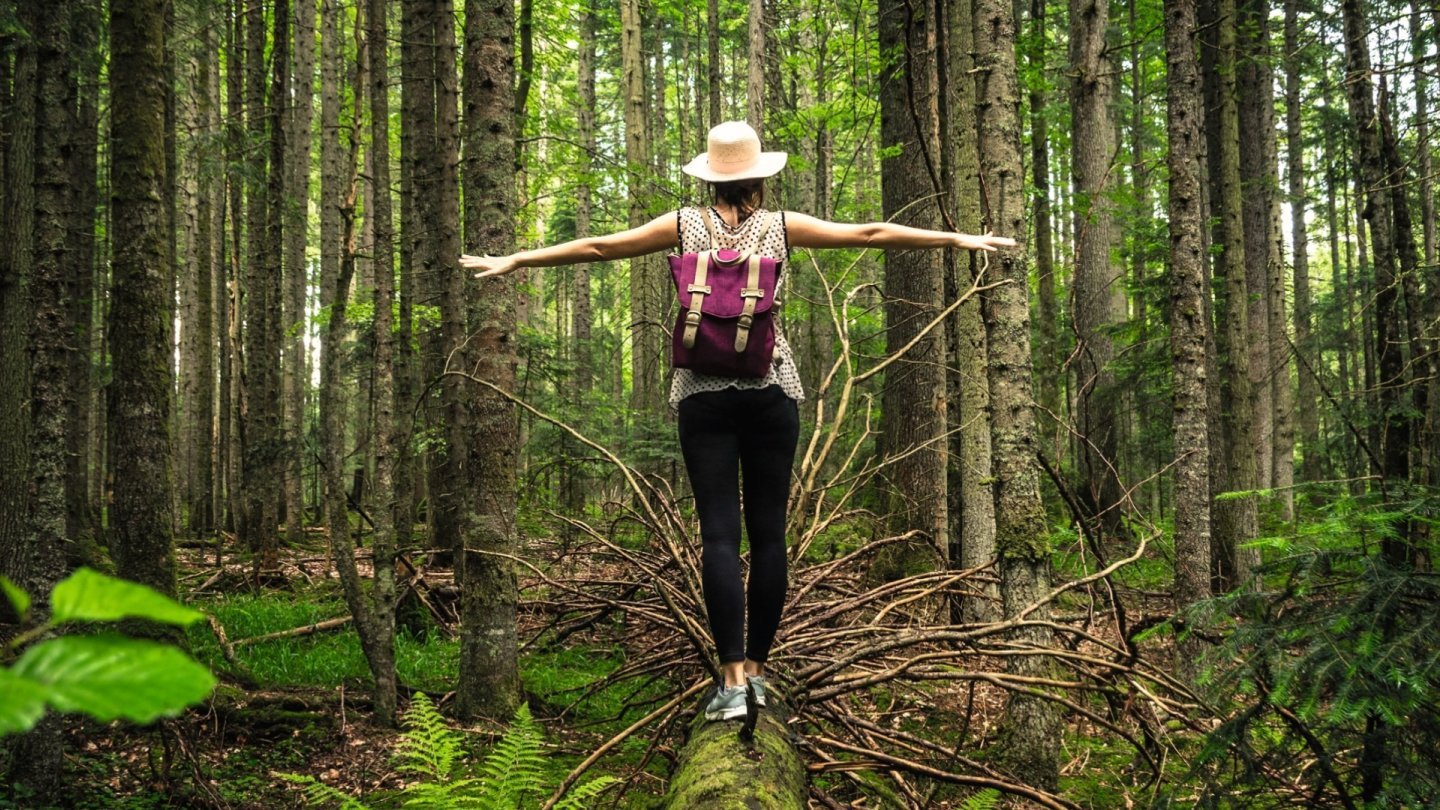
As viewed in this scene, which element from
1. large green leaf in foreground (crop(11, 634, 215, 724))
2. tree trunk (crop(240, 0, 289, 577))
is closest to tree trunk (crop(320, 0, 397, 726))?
large green leaf in foreground (crop(11, 634, 215, 724))

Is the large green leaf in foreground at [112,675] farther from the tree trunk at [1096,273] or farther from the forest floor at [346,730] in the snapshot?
the tree trunk at [1096,273]

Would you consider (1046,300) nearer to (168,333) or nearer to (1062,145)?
(1062,145)

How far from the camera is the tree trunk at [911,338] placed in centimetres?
885

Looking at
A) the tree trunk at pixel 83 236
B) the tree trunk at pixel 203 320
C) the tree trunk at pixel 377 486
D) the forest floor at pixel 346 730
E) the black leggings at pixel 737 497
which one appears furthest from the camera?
the tree trunk at pixel 203 320

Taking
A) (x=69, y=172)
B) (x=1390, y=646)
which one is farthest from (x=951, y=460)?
(x=69, y=172)

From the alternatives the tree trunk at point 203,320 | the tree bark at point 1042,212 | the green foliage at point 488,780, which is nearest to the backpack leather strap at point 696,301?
the green foliage at point 488,780

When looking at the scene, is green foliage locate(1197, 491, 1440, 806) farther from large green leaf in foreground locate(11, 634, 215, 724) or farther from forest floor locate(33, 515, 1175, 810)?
large green leaf in foreground locate(11, 634, 215, 724)

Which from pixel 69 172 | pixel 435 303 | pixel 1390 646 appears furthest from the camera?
pixel 435 303

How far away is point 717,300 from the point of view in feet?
11.6

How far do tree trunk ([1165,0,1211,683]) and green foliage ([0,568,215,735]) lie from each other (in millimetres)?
6796

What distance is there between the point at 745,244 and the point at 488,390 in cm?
A: 258

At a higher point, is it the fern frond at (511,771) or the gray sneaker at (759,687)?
the gray sneaker at (759,687)

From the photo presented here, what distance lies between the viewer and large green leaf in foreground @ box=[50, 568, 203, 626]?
2.17ft

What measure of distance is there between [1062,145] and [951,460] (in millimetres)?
7335
